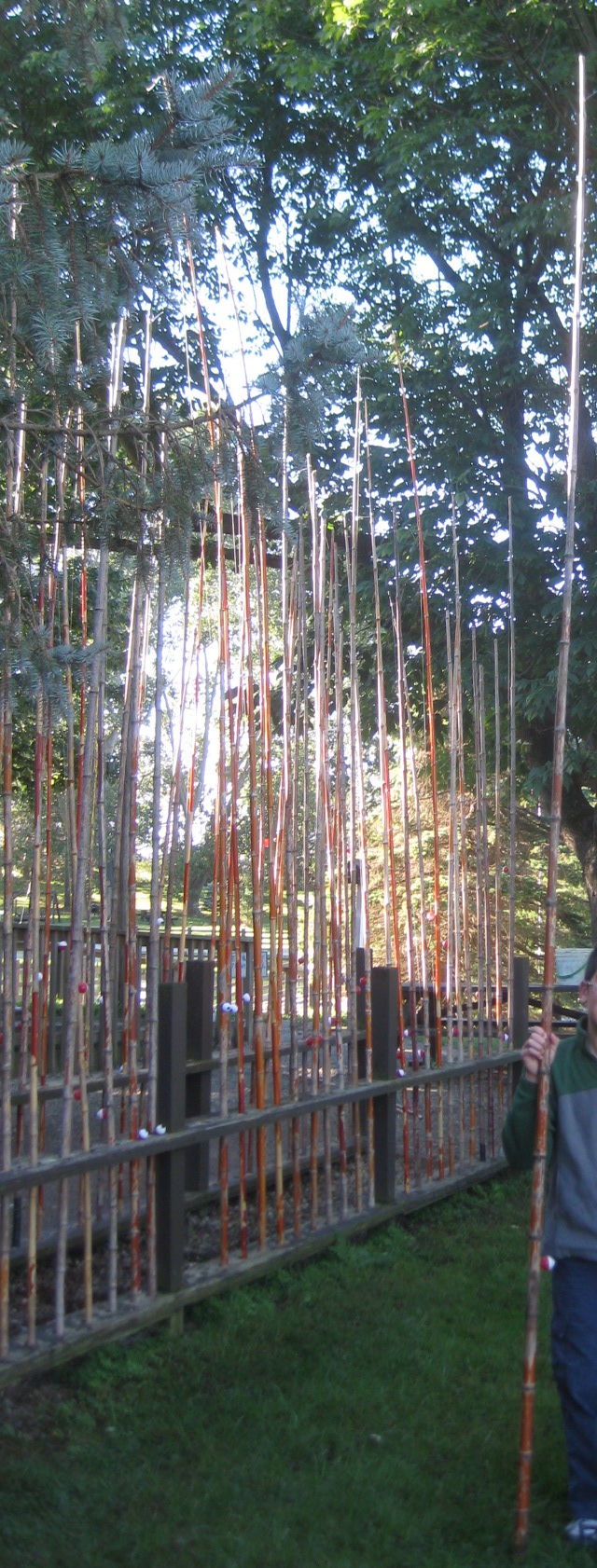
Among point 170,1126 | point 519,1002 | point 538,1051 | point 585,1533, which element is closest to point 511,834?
point 519,1002

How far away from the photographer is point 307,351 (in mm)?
3227

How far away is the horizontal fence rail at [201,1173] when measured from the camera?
331cm

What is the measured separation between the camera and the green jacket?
2.72 metres

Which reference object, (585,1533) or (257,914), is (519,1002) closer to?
(257,914)

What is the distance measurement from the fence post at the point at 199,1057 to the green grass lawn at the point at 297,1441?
2.06 feet

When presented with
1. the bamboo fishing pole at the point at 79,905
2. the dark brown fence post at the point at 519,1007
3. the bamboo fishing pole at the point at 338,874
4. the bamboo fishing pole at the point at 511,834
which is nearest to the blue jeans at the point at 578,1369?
the bamboo fishing pole at the point at 79,905

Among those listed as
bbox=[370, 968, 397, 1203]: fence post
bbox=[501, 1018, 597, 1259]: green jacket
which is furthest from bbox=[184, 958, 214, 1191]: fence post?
bbox=[501, 1018, 597, 1259]: green jacket

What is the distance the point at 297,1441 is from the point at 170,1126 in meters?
0.84

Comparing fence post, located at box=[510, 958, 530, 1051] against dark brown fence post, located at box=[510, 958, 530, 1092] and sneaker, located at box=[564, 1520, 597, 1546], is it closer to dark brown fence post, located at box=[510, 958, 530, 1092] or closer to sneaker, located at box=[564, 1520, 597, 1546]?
dark brown fence post, located at box=[510, 958, 530, 1092]

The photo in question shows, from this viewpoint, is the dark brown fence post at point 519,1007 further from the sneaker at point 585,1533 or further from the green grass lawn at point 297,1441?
the sneaker at point 585,1533

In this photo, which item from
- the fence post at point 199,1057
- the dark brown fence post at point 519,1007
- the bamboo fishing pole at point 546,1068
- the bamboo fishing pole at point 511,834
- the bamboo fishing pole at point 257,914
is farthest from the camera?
the dark brown fence post at point 519,1007

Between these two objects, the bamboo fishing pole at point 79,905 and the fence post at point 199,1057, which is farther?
the fence post at point 199,1057

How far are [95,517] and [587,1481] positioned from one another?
7.20 ft

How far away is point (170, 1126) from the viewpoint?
3559 millimetres
